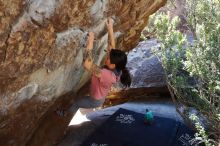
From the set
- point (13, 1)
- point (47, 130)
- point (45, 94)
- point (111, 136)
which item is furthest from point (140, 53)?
point (13, 1)

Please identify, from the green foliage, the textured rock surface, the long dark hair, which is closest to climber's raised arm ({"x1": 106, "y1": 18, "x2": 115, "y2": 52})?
the long dark hair

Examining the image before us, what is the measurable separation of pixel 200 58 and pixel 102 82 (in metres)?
1.37

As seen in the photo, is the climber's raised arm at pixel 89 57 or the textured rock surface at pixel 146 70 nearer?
the climber's raised arm at pixel 89 57

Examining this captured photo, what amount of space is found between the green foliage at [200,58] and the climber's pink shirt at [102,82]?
1.00 metres

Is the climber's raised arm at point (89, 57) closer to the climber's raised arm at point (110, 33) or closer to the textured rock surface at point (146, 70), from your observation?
the climber's raised arm at point (110, 33)

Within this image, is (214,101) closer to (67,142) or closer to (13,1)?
(67,142)

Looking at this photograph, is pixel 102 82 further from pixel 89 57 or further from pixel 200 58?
pixel 200 58

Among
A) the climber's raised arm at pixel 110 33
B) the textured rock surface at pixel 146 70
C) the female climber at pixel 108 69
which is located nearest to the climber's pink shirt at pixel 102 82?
the female climber at pixel 108 69

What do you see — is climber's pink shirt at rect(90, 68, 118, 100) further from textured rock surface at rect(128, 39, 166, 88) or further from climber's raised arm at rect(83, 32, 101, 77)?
textured rock surface at rect(128, 39, 166, 88)

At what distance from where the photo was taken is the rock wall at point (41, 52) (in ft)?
12.9

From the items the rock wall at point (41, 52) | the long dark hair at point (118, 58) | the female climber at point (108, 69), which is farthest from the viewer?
the long dark hair at point (118, 58)

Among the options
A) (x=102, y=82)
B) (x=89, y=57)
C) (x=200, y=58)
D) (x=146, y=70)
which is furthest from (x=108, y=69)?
(x=146, y=70)

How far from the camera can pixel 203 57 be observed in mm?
5465

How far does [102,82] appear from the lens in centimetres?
549
